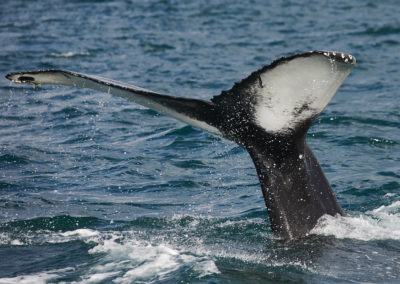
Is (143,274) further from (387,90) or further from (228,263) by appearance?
(387,90)

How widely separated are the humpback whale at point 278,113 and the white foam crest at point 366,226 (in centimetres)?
8

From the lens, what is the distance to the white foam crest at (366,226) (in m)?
5.21

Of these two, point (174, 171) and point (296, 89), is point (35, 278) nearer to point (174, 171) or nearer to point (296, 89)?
point (296, 89)

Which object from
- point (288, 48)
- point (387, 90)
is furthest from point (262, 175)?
point (288, 48)

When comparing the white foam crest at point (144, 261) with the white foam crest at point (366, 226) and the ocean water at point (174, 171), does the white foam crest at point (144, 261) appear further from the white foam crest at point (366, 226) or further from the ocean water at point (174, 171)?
the white foam crest at point (366, 226)

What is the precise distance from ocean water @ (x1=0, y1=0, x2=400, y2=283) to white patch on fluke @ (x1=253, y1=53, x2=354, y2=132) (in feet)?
3.32

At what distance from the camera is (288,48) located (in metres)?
17.0

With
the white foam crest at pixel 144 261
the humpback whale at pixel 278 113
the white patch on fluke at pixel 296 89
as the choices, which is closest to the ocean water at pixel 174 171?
the white foam crest at pixel 144 261

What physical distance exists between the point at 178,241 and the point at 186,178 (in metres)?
2.31

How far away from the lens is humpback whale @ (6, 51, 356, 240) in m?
4.32

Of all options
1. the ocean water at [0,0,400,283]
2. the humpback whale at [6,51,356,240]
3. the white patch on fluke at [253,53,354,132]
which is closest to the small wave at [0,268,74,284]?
the ocean water at [0,0,400,283]

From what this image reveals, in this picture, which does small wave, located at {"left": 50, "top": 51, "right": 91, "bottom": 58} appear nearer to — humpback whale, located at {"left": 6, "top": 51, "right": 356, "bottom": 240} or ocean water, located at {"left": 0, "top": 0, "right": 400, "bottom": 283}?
ocean water, located at {"left": 0, "top": 0, "right": 400, "bottom": 283}

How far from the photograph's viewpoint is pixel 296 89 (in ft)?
14.6

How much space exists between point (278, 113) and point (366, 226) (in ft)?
5.64
